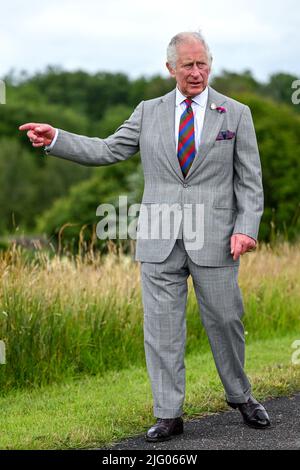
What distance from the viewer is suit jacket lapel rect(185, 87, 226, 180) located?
577 cm

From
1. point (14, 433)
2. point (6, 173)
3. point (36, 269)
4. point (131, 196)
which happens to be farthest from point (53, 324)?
point (6, 173)

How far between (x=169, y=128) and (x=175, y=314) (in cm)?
108

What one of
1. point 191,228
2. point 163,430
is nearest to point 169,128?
point 191,228

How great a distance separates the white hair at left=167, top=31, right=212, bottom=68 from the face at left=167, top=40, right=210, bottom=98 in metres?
0.02

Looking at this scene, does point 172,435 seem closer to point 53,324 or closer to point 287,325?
point 53,324

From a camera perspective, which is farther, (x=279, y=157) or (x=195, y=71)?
(x=279, y=157)

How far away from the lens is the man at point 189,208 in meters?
5.76

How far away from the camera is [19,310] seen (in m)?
7.79

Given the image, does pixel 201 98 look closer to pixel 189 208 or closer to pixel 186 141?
pixel 186 141

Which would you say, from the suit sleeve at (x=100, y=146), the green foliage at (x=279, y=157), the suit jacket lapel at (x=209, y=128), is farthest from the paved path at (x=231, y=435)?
the green foliage at (x=279, y=157)

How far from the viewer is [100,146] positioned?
595 centimetres

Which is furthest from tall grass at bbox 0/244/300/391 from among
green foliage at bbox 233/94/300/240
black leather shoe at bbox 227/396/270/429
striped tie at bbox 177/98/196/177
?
green foliage at bbox 233/94/300/240

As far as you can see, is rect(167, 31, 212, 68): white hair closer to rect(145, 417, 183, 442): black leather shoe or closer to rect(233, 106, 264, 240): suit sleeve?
rect(233, 106, 264, 240): suit sleeve
